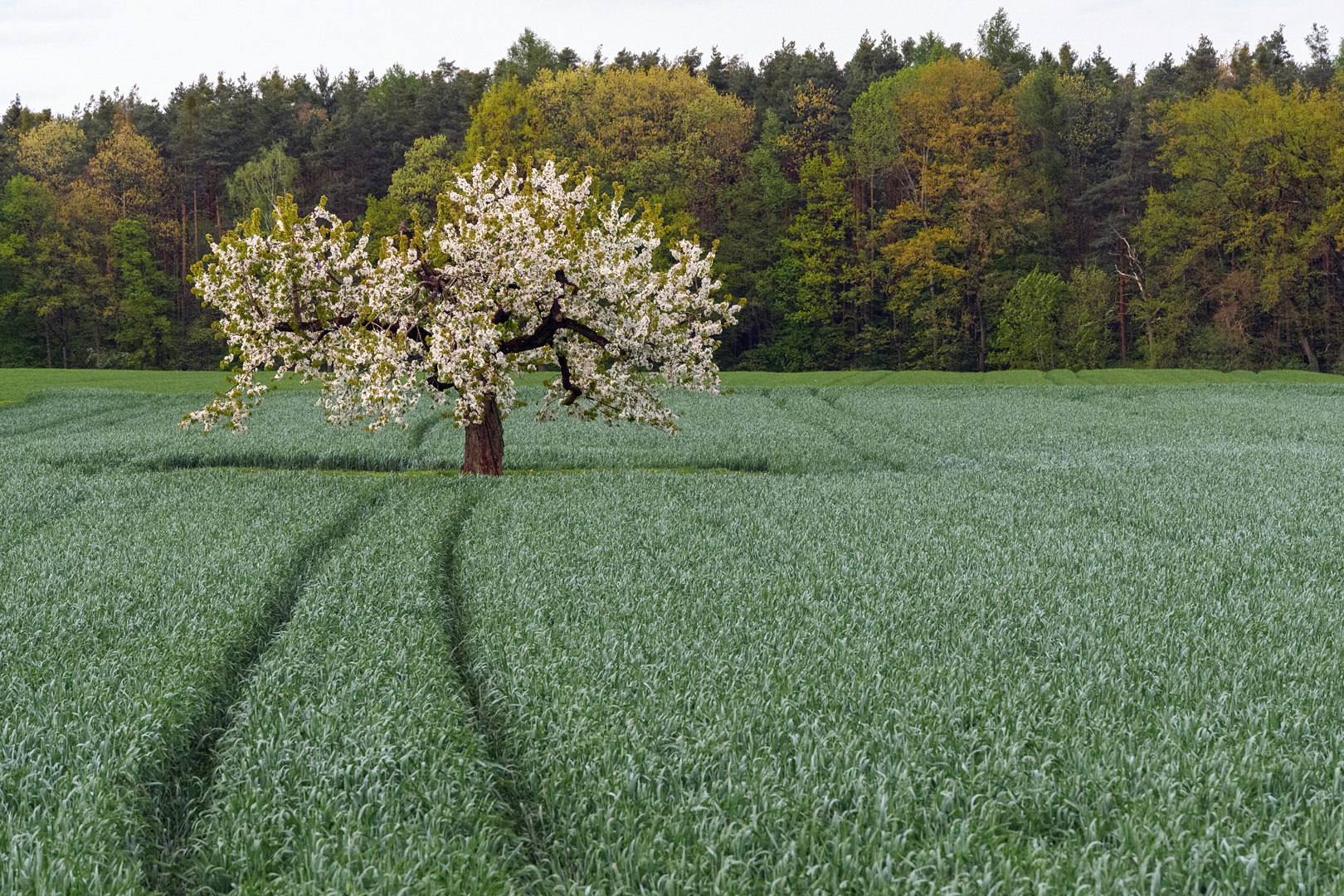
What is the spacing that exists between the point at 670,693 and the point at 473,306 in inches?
456

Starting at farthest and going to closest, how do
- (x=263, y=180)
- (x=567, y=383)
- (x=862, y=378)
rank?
(x=263, y=180) → (x=862, y=378) → (x=567, y=383)

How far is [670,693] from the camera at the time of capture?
24.4ft

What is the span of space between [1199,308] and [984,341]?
42.1ft

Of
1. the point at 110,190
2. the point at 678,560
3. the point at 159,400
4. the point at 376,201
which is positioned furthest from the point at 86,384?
the point at 678,560

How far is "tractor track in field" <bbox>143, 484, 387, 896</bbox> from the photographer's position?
5543mm

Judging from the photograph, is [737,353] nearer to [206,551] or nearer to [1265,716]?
[206,551]

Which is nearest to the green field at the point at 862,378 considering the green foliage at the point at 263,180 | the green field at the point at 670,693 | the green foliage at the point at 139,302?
the green foliage at the point at 139,302

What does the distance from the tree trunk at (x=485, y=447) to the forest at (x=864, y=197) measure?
35.9m

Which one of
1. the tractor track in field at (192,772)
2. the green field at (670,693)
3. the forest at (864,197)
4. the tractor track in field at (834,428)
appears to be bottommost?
the tractor track in field at (192,772)

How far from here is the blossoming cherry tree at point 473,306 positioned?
689 inches

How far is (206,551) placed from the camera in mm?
12609

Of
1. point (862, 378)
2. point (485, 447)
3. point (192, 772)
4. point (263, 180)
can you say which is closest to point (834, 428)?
point (485, 447)

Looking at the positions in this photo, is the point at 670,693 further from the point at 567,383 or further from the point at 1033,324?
the point at 1033,324

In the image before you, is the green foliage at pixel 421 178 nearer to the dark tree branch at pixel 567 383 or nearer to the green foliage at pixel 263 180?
the green foliage at pixel 263 180
